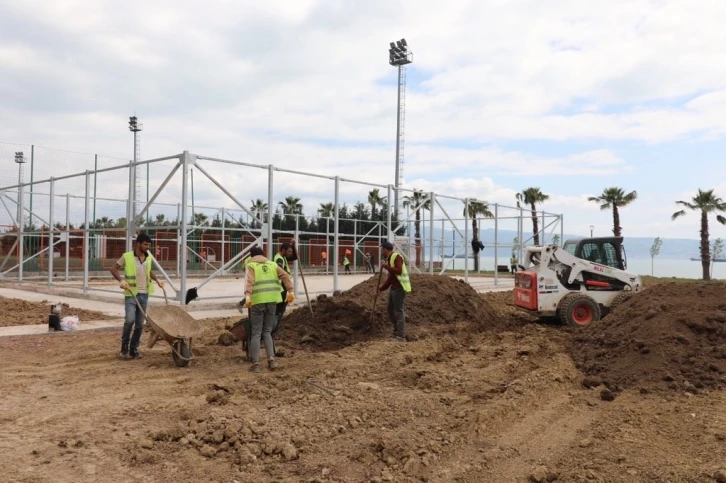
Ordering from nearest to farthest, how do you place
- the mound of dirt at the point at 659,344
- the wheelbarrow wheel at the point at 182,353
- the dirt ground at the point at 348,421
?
the dirt ground at the point at 348,421 < the mound of dirt at the point at 659,344 < the wheelbarrow wheel at the point at 182,353

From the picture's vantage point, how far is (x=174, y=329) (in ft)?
25.3

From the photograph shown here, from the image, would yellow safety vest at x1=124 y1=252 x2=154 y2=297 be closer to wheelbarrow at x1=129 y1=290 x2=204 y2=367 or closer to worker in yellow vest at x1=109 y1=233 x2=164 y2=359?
worker in yellow vest at x1=109 y1=233 x2=164 y2=359

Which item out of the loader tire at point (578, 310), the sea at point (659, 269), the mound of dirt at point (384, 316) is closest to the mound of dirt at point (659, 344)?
the loader tire at point (578, 310)

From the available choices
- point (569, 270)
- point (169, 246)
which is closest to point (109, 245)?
point (169, 246)

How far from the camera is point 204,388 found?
21.3ft

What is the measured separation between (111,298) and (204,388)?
10.2m

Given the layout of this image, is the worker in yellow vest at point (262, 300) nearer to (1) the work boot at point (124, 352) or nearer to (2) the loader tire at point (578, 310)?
(1) the work boot at point (124, 352)

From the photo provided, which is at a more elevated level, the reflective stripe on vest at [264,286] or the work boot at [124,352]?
the reflective stripe on vest at [264,286]

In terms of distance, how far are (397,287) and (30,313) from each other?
8.31 metres

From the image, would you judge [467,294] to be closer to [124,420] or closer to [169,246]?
[124,420]

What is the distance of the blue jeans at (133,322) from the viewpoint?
26.3 ft

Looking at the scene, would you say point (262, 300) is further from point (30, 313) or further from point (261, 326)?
point (30, 313)

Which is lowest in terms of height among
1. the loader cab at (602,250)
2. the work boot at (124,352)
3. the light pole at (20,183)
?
the work boot at (124,352)

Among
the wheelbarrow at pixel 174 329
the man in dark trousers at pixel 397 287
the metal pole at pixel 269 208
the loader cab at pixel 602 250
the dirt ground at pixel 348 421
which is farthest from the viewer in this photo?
the metal pole at pixel 269 208
